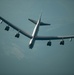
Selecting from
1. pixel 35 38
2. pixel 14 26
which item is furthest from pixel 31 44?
pixel 14 26

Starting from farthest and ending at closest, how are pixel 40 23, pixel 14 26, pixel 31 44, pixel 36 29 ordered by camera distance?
1. pixel 40 23
2. pixel 36 29
3. pixel 14 26
4. pixel 31 44

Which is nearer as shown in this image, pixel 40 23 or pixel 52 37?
pixel 52 37

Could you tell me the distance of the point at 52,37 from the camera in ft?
228

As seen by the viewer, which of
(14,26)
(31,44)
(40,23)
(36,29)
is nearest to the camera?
(31,44)

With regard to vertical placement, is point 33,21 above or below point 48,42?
above

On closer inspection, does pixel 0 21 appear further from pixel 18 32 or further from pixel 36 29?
pixel 36 29

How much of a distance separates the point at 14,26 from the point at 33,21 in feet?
57.0

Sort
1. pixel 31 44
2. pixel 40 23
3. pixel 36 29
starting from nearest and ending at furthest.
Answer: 1. pixel 31 44
2. pixel 36 29
3. pixel 40 23

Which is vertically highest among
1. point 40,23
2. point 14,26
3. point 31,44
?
point 40,23

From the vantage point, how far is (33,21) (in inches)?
3403

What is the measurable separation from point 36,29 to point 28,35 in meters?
8.73

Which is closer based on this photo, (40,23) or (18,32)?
(18,32)

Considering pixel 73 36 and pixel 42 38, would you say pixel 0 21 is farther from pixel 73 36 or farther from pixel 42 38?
pixel 73 36

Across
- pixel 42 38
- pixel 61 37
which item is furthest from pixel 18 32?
pixel 61 37
